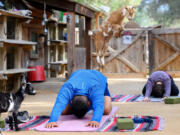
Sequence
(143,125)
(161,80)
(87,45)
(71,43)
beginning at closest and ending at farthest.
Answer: (143,125)
(161,80)
(71,43)
(87,45)

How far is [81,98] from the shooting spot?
4.52 meters

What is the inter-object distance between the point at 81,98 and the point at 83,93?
167mm

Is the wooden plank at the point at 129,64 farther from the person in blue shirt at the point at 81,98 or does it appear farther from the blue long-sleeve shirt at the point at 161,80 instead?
the person in blue shirt at the point at 81,98

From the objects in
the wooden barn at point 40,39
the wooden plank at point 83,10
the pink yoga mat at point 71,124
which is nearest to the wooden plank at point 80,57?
the wooden barn at point 40,39

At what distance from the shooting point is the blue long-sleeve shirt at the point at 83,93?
4.44 m

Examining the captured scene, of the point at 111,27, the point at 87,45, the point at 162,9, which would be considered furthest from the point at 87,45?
the point at 162,9

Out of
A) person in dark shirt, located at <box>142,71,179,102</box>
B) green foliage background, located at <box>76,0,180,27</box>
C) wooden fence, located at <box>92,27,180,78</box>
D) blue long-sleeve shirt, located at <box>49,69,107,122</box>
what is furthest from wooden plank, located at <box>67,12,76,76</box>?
green foliage background, located at <box>76,0,180,27</box>

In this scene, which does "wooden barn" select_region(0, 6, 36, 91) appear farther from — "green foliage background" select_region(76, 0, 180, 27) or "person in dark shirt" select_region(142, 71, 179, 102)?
"green foliage background" select_region(76, 0, 180, 27)

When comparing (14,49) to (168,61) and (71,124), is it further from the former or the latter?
(168,61)

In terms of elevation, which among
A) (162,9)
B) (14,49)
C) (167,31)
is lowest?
(14,49)

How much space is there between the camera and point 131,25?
15.7m

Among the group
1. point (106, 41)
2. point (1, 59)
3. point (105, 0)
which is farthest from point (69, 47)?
point (105, 0)

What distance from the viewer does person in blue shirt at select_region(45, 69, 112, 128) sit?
14.6 ft

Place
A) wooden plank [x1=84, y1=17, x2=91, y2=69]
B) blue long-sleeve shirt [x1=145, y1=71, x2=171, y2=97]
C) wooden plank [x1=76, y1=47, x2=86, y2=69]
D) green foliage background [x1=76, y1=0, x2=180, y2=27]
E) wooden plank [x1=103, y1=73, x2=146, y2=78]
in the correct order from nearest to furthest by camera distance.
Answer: blue long-sleeve shirt [x1=145, y1=71, x2=171, y2=97]
wooden plank [x1=76, y1=47, x2=86, y2=69]
wooden plank [x1=84, y1=17, x2=91, y2=69]
wooden plank [x1=103, y1=73, x2=146, y2=78]
green foliage background [x1=76, y1=0, x2=180, y2=27]
